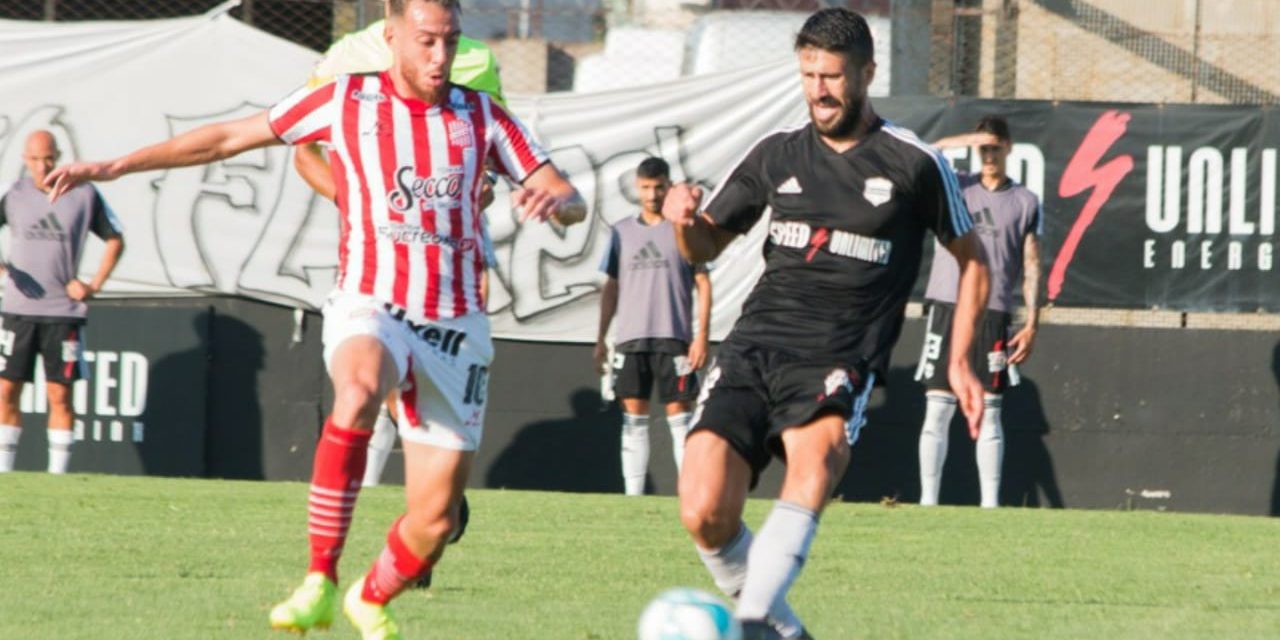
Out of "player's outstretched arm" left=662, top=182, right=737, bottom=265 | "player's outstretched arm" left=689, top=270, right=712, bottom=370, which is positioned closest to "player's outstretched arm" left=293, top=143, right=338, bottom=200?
"player's outstretched arm" left=662, top=182, right=737, bottom=265

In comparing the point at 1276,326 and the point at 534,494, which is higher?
the point at 1276,326

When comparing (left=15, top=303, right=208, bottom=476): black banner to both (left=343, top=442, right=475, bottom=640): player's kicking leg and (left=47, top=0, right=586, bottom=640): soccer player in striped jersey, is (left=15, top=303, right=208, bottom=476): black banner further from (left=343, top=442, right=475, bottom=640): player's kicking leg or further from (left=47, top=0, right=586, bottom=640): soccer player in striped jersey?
(left=343, top=442, right=475, bottom=640): player's kicking leg

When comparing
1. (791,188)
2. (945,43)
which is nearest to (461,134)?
(791,188)

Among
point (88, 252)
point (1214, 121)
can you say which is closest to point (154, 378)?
point (88, 252)

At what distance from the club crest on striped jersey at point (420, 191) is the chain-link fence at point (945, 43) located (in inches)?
335

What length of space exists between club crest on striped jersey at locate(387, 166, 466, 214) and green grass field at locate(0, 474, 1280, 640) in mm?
1403

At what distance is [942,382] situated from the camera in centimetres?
1371

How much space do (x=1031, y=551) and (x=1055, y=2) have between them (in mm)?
6242

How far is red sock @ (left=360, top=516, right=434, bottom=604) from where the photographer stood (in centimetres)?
645

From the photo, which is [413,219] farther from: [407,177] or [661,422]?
[661,422]

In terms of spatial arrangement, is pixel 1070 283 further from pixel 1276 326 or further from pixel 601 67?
pixel 601 67

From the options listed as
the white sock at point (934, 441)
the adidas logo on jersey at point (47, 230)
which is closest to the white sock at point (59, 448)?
the adidas logo on jersey at point (47, 230)

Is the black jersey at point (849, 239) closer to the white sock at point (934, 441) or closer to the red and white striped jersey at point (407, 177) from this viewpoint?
the red and white striped jersey at point (407, 177)

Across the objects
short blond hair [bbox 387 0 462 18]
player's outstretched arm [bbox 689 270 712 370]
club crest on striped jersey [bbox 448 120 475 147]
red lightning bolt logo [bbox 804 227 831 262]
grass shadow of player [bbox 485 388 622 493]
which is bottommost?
grass shadow of player [bbox 485 388 622 493]
